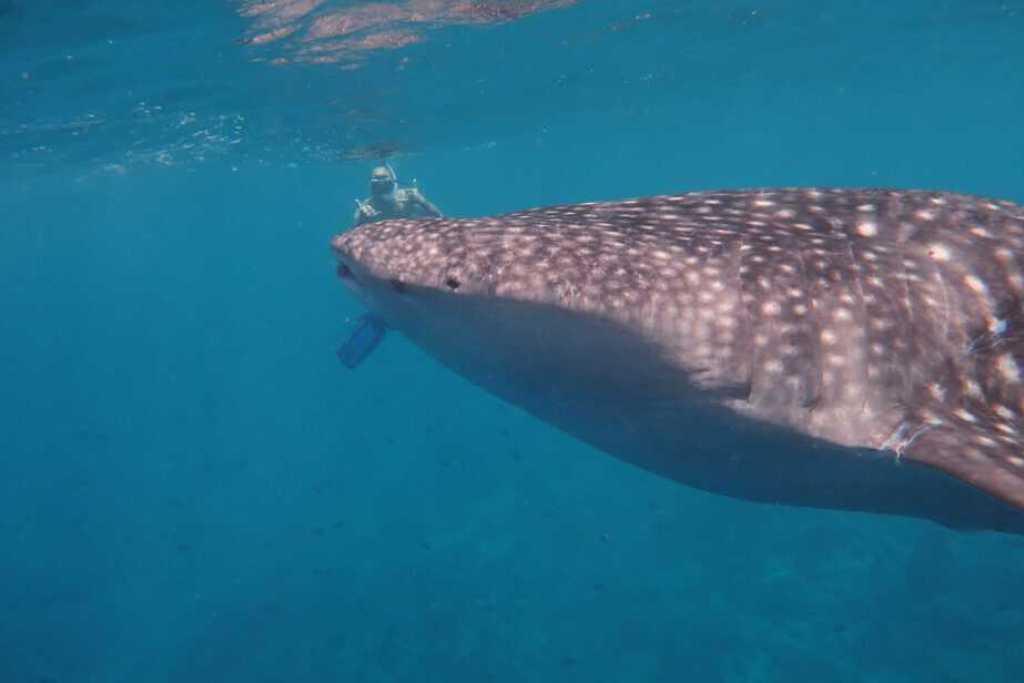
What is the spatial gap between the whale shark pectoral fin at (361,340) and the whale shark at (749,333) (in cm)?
388

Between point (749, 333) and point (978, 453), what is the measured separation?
91cm

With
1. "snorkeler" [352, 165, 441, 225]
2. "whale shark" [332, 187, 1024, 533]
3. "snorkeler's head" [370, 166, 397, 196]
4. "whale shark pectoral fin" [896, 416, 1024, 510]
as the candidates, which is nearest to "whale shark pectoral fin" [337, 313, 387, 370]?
"whale shark" [332, 187, 1024, 533]

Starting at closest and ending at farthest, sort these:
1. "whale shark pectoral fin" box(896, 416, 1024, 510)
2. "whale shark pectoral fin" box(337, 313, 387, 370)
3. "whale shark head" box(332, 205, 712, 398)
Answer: "whale shark pectoral fin" box(896, 416, 1024, 510), "whale shark head" box(332, 205, 712, 398), "whale shark pectoral fin" box(337, 313, 387, 370)

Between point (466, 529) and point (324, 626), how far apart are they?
11.9 feet

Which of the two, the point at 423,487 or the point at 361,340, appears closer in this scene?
the point at 361,340

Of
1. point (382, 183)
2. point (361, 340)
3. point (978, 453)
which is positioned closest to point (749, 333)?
point (978, 453)

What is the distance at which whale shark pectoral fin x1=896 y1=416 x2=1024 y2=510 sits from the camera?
7.66 ft

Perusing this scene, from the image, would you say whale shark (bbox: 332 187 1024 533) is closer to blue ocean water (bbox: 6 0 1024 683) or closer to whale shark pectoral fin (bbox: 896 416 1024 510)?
whale shark pectoral fin (bbox: 896 416 1024 510)

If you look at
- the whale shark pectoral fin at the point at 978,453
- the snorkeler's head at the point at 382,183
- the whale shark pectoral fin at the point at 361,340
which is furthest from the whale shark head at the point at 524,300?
the snorkeler's head at the point at 382,183

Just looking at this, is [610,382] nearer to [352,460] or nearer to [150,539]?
[352,460]

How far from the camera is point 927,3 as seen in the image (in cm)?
2136

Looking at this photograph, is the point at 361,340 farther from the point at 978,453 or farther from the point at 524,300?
the point at 978,453

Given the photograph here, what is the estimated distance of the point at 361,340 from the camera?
741cm

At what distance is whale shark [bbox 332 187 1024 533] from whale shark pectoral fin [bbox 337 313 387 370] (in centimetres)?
388
